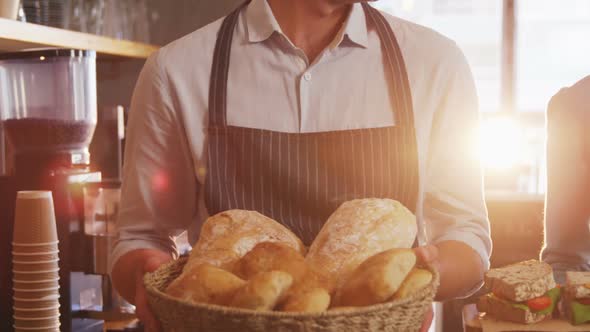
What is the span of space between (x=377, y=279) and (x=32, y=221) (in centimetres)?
82

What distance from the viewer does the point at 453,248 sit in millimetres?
1262

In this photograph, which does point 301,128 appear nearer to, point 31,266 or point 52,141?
point 31,266

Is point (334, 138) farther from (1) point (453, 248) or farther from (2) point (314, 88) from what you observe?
(1) point (453, 248)

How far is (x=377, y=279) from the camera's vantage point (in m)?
0.83

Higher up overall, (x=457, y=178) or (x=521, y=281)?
(x=457, y=178)

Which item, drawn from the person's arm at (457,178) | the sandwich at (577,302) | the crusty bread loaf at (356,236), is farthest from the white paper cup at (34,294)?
the sandwich at (577,302)

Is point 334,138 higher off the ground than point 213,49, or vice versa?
point 213,49

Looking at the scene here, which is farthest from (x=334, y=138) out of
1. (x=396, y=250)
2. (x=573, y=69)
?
(x=573, y=69)

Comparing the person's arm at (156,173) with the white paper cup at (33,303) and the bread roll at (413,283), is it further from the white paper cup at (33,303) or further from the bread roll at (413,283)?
the bread roll at (413,283)

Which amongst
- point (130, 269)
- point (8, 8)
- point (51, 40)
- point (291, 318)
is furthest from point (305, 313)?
point (51, 40)

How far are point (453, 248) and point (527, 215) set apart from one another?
59.8 inches

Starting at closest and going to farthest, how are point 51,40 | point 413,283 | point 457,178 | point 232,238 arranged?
point 413,283 → point 232,238 → point 457,178 → point 51,40

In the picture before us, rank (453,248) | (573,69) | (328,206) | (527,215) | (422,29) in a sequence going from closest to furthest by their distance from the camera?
(453,248) < (328,206) < (422,29) < (527,215) < (573,69)

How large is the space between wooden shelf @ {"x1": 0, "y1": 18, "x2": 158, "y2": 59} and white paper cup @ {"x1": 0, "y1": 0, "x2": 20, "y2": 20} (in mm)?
32
